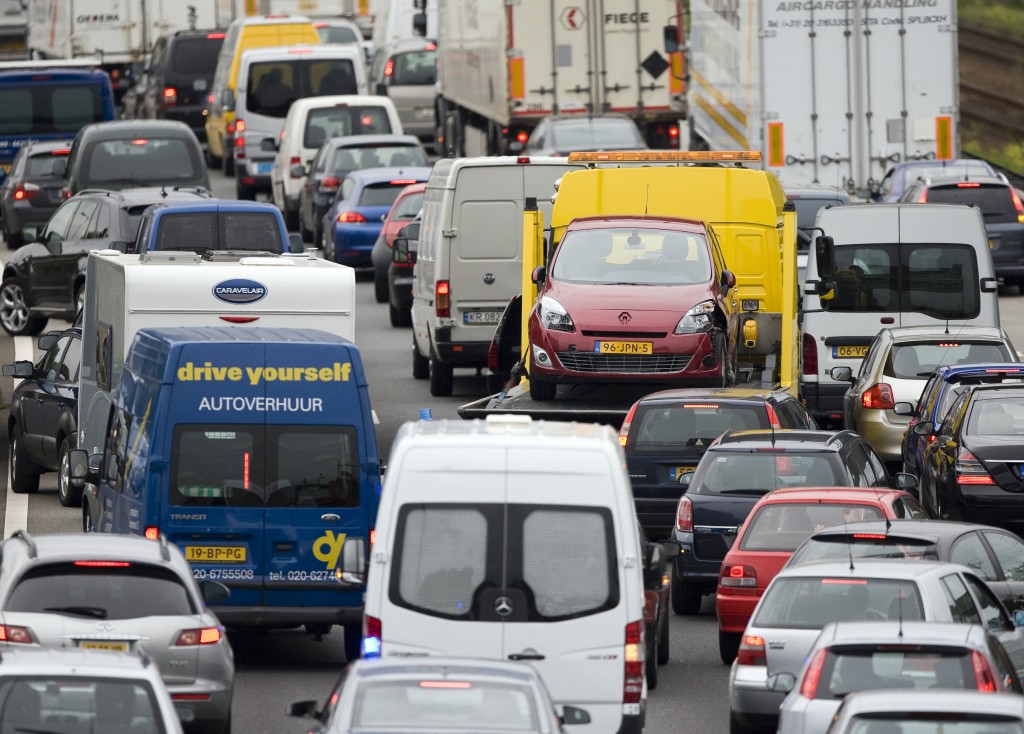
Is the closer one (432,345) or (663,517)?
(663,517)

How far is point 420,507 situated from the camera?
39.7 ft

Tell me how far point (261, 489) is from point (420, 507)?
4123 mm

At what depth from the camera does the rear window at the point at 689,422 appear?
66.2 ft

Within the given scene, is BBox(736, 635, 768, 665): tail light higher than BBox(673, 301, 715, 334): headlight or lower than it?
lower

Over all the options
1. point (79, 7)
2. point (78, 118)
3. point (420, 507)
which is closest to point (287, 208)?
point (78, 118)

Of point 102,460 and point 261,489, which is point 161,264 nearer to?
point 102,460

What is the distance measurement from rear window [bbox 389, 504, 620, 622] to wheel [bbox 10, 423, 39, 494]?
1287 centimetres

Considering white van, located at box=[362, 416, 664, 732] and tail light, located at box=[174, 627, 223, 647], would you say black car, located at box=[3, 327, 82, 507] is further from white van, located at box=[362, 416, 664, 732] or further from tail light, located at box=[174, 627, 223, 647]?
white van, located at box=[362, 416, 664, 732]

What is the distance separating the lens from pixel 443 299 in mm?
26719

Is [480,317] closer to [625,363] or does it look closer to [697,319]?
[625,363]

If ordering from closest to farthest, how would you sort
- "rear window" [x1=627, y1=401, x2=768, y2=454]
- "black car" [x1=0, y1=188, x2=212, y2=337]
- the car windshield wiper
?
the car windshield wiper → "rear window" [x1=627, y1=401, x2=768, y2=454] → "black car" [x1=0, y1=188, x2=212, y2=337]

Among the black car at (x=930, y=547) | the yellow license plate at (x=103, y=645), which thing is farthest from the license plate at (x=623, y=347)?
the yellow license plate at (x=103, y=645)

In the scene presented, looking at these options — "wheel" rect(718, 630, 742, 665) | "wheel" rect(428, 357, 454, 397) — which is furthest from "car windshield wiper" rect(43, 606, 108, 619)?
"wheel" rect(428, 357, 454, 397)

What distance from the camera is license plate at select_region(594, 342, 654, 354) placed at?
22047 mm
